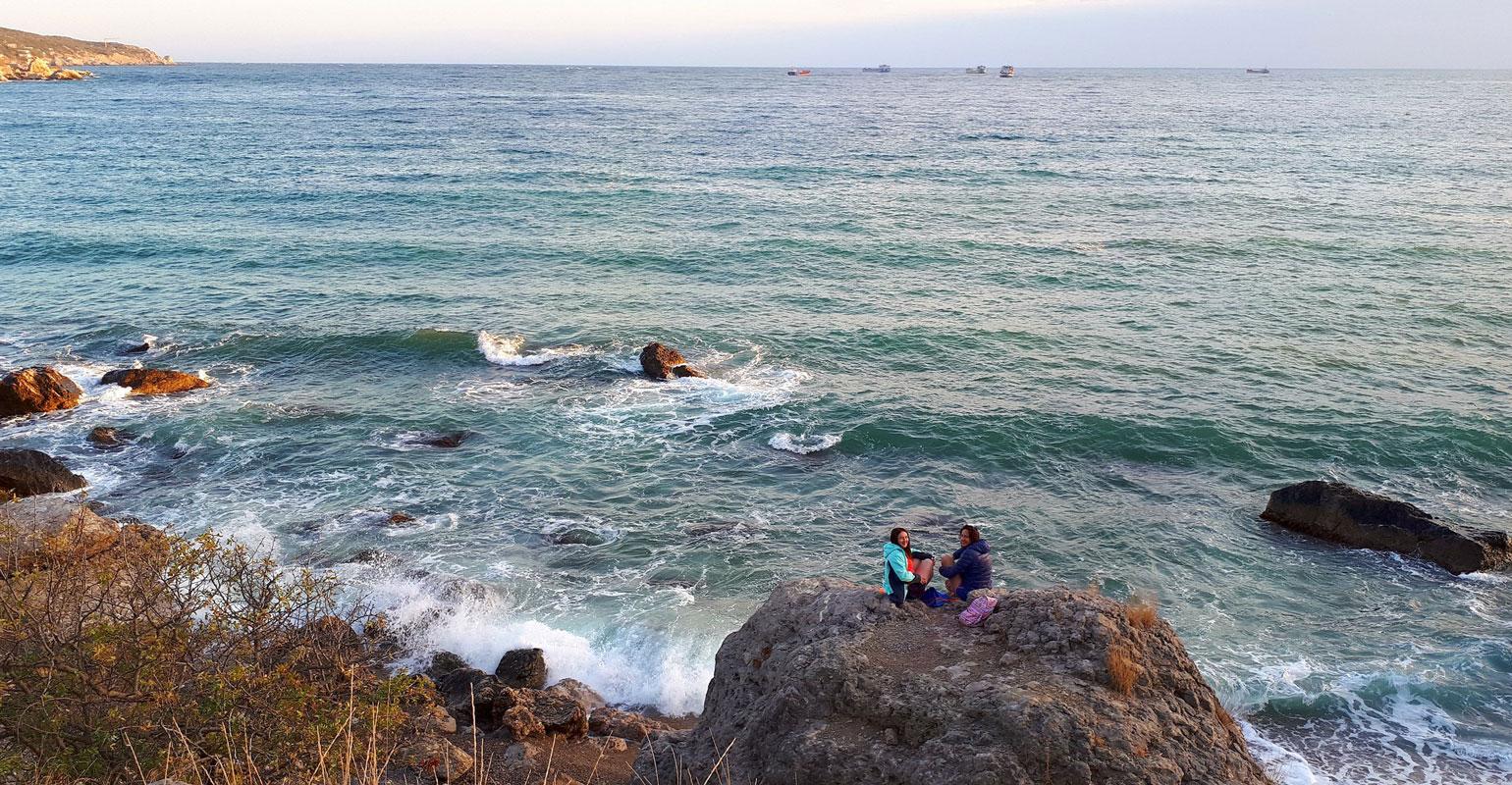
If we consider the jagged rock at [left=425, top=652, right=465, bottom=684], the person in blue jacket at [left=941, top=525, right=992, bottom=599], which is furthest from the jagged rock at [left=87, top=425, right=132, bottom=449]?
the person in blue jacket at [left=941, top=525, right=992, bottom=599]

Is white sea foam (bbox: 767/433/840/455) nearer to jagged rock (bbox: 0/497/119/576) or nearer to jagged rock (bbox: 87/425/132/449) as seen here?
jagged rock (bbox: 0/497/119/576)

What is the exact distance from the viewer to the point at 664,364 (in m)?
28.9

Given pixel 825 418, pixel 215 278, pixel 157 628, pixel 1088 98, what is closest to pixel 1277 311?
pixel 825 418

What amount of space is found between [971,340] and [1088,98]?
433 ft

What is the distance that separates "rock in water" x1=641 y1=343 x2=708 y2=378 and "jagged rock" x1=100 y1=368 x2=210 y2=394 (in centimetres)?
1276

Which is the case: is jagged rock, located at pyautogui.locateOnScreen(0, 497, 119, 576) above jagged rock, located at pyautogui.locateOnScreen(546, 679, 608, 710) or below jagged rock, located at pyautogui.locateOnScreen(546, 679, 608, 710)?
above

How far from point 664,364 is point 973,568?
18.1 meters

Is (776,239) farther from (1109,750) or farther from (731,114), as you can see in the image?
(731,114)

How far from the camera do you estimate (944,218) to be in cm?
4888

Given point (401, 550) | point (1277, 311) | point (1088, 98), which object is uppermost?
point (1088, 98)

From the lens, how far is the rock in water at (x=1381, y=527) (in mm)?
18594

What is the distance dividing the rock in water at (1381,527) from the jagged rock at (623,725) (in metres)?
13.9

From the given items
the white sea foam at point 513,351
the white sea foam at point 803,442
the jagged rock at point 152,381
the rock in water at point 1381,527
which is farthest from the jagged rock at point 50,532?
the rock in water at point 1381,527

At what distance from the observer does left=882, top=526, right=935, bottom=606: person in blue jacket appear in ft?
36.5
